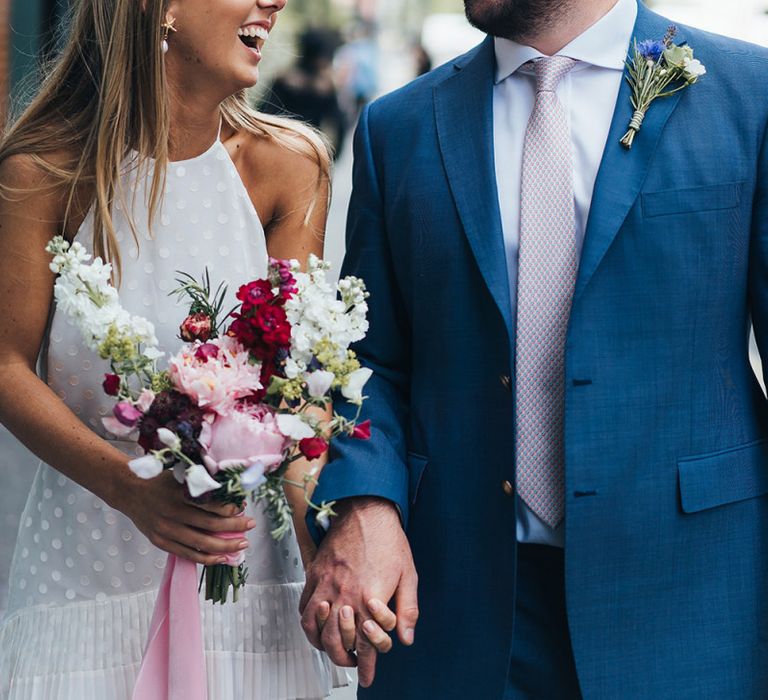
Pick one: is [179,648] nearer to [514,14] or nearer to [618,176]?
[618,176]

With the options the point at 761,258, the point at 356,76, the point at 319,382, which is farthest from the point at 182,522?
the point at 356,76

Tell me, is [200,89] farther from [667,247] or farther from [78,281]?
[667,247]

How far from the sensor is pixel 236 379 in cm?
253

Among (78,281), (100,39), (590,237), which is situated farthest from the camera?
(100,39)

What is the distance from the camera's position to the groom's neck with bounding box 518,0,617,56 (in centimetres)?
302

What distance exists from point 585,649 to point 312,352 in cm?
93

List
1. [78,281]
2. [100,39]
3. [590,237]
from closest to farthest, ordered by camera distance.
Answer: [78,281] < [590,237] < [100,39]

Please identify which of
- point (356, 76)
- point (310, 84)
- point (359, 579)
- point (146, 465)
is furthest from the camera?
point (356, 76)

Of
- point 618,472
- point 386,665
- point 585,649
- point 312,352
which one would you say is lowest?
point 386,665

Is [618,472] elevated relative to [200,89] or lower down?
lower down

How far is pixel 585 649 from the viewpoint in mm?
2941

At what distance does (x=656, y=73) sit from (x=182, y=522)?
1.39 meters

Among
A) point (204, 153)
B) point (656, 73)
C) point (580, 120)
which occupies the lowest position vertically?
point (204, 153)

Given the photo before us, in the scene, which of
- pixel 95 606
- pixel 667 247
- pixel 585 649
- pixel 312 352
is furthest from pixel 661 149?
pixel 95 606
